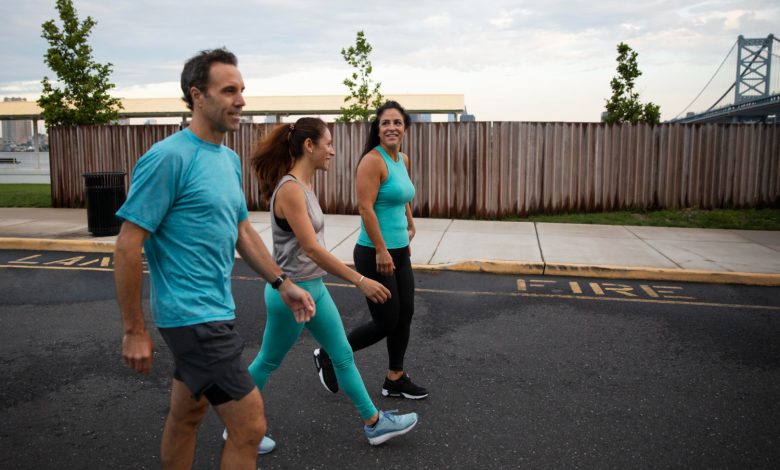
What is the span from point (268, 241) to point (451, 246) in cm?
295

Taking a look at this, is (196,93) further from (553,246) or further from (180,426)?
(553,246)

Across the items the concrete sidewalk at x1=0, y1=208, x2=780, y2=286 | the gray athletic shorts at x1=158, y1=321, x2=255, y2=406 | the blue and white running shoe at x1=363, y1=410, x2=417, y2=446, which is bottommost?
the blue and white running shoe at x1=363, y1=410, x2=417, y2=446

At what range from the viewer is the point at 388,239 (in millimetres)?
3984

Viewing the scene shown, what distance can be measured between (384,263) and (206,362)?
1670mm

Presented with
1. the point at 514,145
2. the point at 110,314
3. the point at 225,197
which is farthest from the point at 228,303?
the point at 514,145

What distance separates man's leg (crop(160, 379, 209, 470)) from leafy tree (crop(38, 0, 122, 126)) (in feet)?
52.7

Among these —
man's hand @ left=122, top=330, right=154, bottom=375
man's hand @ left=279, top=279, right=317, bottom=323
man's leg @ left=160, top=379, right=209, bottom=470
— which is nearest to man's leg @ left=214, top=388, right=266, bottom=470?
man's leg @ left=160, top=379, right=209, bottom=470

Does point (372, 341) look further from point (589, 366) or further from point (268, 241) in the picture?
point (268, 241)

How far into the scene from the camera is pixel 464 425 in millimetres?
3752

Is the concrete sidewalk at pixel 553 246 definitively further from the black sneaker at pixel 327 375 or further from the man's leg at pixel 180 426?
the man's leg at pixel 180 426

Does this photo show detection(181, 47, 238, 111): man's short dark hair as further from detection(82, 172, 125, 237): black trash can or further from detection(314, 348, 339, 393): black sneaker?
detection(82, 172, 125, 237): black trash can

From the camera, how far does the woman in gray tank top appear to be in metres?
3.17

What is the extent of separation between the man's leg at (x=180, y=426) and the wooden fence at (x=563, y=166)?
10.9m

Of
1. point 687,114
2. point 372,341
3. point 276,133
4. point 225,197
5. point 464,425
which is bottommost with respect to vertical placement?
point 464,425
